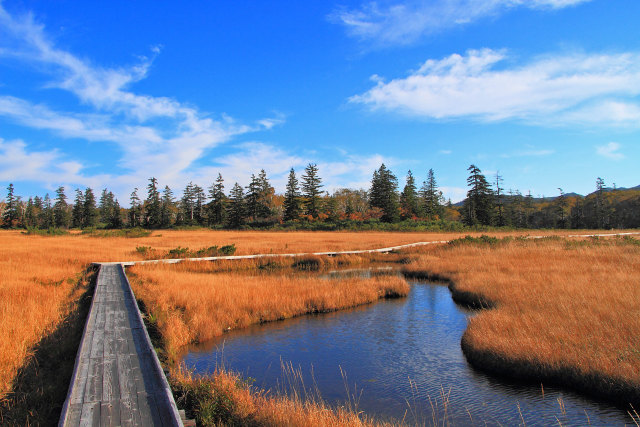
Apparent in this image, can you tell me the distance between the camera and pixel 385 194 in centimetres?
8756

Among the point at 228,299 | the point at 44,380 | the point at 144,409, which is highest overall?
the point at 144,409

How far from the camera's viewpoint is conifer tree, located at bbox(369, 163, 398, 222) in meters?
84.2

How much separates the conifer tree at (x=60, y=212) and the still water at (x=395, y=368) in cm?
10615

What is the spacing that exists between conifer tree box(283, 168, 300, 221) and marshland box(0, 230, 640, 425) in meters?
66.7

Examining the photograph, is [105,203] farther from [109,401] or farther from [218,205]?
[109,401]

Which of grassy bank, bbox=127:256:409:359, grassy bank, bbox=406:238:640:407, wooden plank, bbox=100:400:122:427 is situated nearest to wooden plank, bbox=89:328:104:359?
grassy bank, bbox=127:256:409:359

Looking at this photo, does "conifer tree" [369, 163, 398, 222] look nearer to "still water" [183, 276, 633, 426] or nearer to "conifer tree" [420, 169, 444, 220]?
"conifer tree" [420, 169, 444, 220]

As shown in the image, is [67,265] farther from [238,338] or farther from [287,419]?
[287,419]

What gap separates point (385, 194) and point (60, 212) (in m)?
83.8

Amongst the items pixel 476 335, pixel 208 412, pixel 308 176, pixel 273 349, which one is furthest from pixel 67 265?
pixel 308 176

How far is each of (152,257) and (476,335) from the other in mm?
22263

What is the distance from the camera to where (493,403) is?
755 centimetres

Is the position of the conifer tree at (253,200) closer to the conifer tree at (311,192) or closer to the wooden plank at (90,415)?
the conifer tree at (311,192)

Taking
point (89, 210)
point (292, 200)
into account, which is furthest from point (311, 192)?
point (89, 210)
